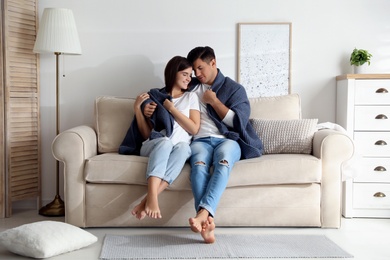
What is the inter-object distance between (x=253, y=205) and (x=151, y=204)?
653 mm

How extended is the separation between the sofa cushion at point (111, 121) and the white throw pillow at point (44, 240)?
85cm

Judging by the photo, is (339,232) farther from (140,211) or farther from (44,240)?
(44,240)

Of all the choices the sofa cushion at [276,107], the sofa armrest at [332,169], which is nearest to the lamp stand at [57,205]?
the sofa cushion at [276,107]

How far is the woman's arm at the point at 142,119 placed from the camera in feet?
10.7

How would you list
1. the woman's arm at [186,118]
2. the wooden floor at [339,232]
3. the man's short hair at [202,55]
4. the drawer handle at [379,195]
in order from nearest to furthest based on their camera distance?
1. the wooden floor at [339,232]
2. the woman's arm at [186,118]
3. the man's short hair at [202,55]
4. the drawer handle at [379,195]

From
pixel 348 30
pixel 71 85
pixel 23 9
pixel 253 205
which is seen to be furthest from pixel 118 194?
pixel 348 30

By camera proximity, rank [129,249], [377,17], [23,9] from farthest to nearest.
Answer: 1. [377,17]
2. [23,9]
3. [129,249]

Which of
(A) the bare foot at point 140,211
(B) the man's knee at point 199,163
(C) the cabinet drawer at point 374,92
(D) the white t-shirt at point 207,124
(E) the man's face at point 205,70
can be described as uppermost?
(E) the man's face at point 205,70

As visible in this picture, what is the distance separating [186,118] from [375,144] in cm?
135

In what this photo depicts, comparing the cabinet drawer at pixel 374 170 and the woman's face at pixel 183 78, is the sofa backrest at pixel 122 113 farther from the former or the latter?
the cabinet drawer at pixel 374 170

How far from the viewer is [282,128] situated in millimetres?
3348

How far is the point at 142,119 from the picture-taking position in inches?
129

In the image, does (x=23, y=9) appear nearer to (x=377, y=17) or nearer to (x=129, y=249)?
(x=129, y=249)

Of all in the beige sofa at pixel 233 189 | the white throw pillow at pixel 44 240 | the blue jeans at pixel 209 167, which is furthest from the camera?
the beige sofa at pixel 233 189
